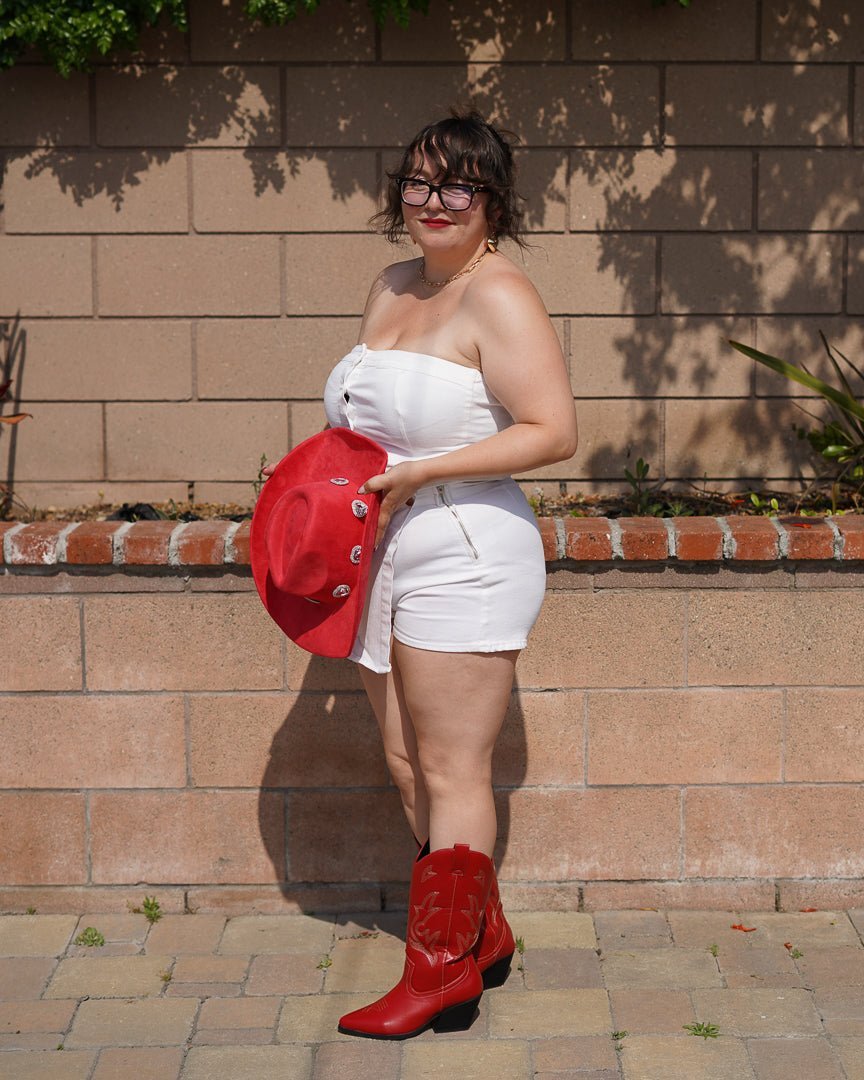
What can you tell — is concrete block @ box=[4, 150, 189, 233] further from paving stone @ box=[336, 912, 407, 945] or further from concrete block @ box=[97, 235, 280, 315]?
paving stone @ box=[336, 912, 407, 945]

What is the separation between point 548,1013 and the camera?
3434mm

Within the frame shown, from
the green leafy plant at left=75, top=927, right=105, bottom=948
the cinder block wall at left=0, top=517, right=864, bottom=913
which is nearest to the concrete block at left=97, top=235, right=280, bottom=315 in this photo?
the cinder block wall at left=0, top=517, right=864, bottom=913

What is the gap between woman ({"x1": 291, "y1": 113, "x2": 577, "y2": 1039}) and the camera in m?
3.05

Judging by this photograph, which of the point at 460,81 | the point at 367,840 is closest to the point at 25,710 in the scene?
the point at 367,840

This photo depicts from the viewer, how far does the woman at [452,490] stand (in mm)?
3055

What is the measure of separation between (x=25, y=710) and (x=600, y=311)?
244cm

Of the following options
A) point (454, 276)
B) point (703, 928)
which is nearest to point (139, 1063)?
point (703, 928)

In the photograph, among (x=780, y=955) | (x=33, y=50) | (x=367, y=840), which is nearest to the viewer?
(x=780, y=955)

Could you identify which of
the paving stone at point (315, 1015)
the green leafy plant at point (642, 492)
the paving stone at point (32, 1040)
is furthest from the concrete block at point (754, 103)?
the paving stone at point (32, 1040)

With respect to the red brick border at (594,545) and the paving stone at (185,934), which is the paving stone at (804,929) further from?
the paving stone at (185,934)

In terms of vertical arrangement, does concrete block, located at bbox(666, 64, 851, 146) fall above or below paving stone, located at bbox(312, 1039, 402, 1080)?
above

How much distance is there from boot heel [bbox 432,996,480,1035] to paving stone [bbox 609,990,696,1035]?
37 centimetres

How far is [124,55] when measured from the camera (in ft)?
15.7

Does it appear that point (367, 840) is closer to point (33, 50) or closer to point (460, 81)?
point (460, 81)
